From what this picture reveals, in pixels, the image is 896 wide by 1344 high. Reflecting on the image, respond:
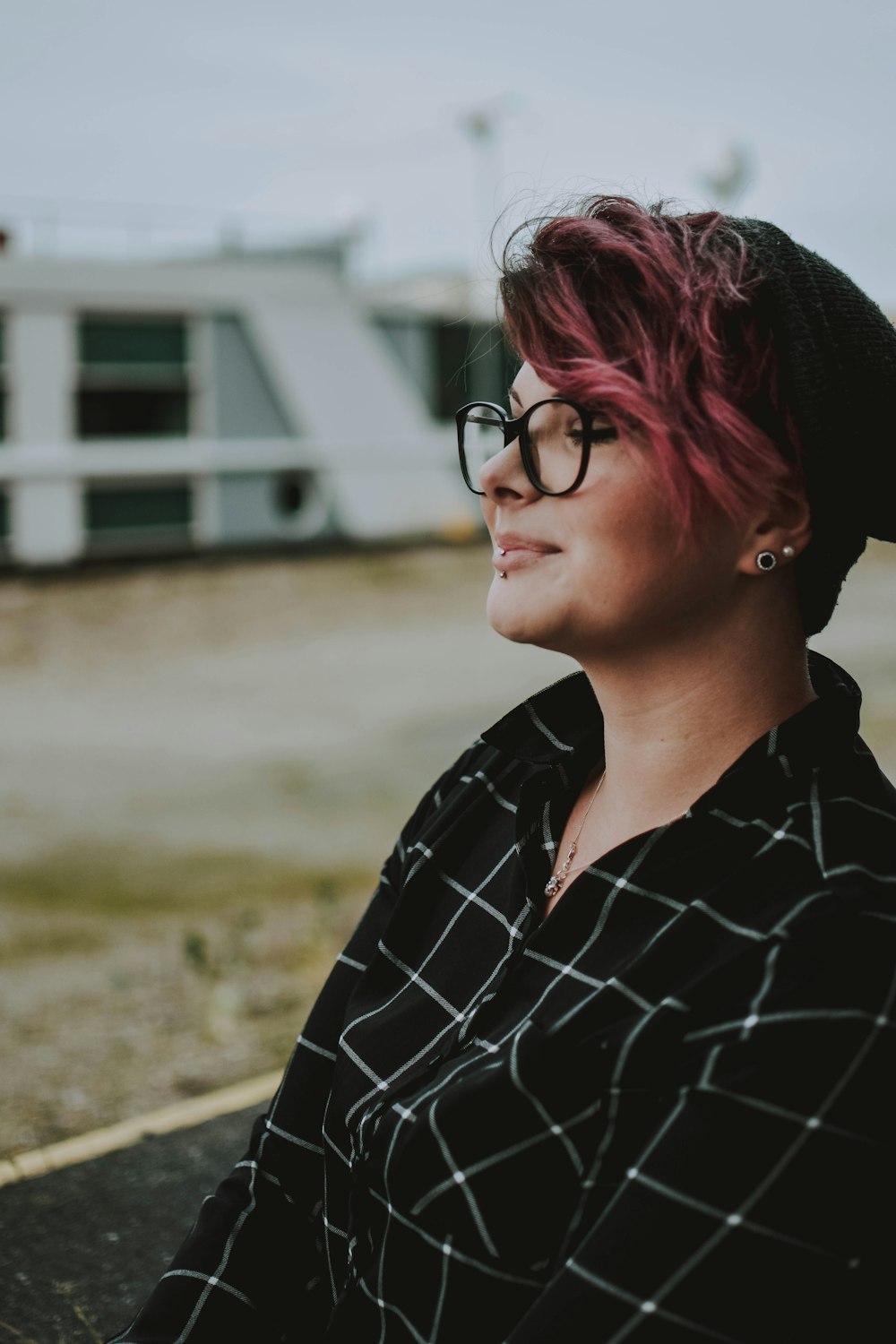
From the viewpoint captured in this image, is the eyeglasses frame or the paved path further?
the paved path

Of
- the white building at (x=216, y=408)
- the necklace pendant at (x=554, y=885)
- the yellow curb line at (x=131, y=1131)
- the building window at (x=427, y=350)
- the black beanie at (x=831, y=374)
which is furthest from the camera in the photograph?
the building window at (x=427, y=350)

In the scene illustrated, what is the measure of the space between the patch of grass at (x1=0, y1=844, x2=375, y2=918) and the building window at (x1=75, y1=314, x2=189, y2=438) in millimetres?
14993

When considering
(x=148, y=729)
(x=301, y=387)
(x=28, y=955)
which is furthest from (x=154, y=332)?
(x=28, y=955)

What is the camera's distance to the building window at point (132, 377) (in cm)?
1905

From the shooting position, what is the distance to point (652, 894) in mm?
1173

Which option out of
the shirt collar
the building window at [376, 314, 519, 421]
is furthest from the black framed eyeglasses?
the building window at [376, 314, 519, 421]

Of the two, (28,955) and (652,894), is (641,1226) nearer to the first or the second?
(652,894)

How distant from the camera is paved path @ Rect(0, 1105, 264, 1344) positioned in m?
1.96

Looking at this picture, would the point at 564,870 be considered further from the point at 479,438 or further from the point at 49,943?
the point at 49,943

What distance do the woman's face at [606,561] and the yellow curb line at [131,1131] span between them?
173cm

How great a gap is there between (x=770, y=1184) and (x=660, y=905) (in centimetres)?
28

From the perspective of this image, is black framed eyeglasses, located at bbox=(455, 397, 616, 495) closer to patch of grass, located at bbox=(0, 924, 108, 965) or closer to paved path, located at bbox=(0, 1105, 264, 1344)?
paved path, located at bbox=(0, 1105, 264, 1344)

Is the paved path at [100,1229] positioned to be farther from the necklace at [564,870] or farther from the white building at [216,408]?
the white building at [216,408]

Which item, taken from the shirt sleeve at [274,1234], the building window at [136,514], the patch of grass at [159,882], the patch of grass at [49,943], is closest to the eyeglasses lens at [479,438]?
the shirt sleeve at [274,1234]
